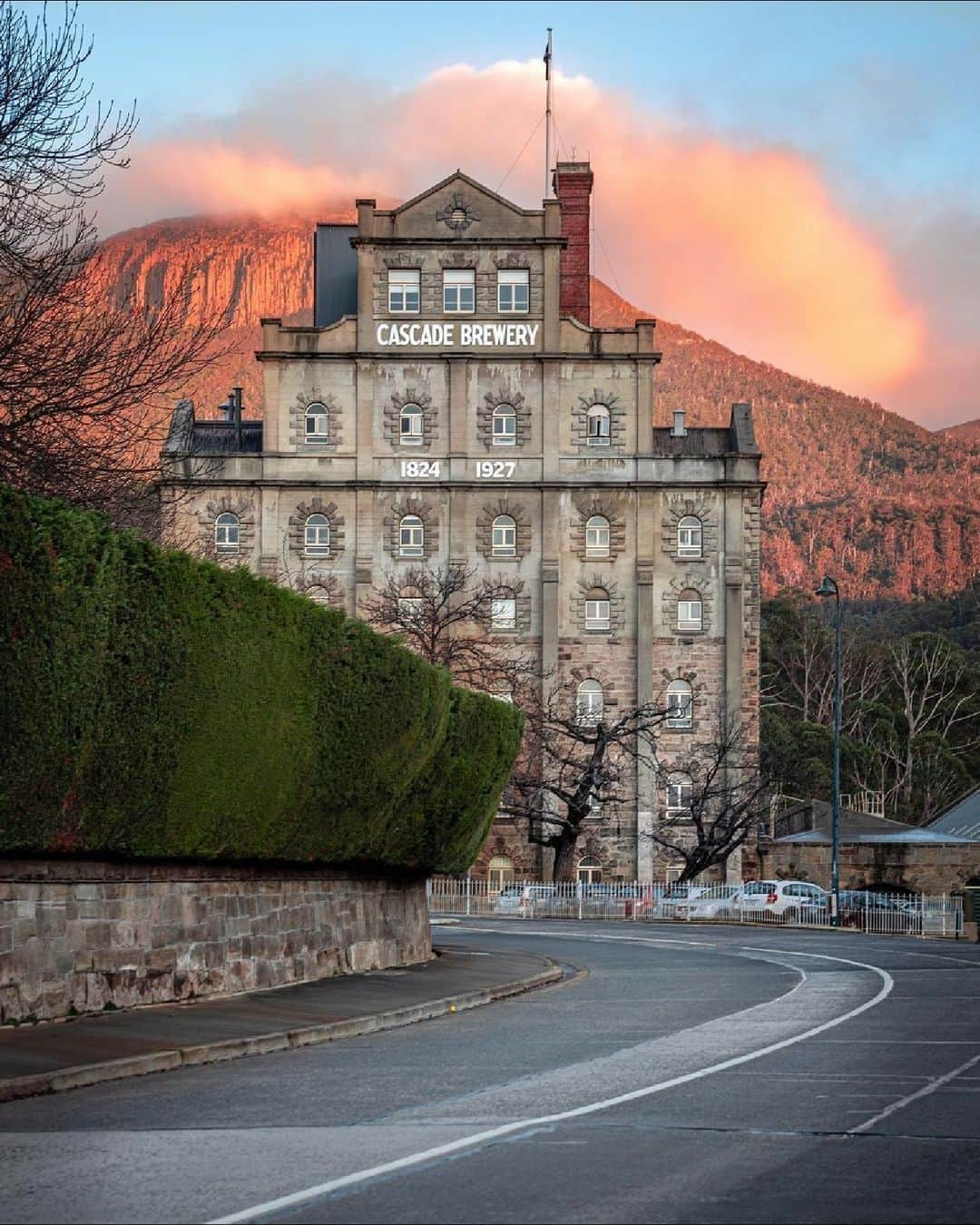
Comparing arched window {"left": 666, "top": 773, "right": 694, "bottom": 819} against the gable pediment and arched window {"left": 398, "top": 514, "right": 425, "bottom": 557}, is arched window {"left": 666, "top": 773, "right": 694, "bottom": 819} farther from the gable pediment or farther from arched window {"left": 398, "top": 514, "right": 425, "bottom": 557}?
the gable pediment

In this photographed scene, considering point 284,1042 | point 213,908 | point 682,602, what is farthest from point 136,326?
point 682,602

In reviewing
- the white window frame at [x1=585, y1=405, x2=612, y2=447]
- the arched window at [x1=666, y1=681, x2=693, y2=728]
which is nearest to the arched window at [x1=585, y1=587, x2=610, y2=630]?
the arched window at [x1=666, y1=681, x2=693, y2=728]

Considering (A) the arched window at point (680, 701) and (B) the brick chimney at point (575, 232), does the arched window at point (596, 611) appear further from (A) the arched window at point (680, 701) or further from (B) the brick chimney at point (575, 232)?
(B) the brick chimney at point (575, 232)

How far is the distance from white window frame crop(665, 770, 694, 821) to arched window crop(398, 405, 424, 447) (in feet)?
53.5

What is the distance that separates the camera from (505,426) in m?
81.0

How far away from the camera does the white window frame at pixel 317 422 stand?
3191 inches

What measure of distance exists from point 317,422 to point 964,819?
3022 cm

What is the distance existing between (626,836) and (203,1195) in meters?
71.4

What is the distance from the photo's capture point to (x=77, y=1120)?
44.7 ft

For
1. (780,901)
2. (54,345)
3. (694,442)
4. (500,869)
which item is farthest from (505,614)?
(54,345)

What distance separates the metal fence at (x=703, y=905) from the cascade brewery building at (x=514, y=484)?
11.1 metres

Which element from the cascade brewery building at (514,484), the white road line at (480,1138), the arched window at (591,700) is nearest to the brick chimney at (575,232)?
the cascade brewery building at (514,484)

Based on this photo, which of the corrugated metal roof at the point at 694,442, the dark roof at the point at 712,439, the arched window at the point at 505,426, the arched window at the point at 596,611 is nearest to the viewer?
the arched window at the point at 505,426

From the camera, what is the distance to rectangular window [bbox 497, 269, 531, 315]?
264 feet
